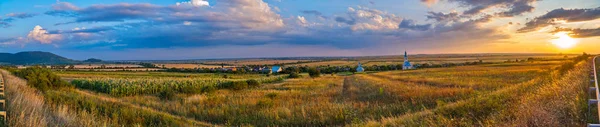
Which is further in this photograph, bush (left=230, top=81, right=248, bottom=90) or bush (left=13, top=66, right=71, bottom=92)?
bush (left=230, top=81, right=248, bottom=90)

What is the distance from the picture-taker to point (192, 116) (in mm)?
15742

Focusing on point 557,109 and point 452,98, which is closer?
point 557,109

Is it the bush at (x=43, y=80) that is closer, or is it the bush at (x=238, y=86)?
the bush at (x=43, y=80)

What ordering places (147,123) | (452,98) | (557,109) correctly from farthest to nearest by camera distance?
(452,98) → (147,123) → (557,109)

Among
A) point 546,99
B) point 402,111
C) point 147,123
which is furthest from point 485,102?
point 147,123

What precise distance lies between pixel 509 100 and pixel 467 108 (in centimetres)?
163

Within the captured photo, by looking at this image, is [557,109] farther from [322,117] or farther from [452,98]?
[452,98]

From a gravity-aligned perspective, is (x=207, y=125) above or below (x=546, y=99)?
below

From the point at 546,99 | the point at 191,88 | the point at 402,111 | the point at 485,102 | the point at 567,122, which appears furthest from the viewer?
the point at 191,88

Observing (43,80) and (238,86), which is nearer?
(43,80)

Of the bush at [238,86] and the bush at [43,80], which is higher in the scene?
the bush at [43,80]

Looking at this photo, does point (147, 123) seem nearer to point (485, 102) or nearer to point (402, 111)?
point (402, 111)

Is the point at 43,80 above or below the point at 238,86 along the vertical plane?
above

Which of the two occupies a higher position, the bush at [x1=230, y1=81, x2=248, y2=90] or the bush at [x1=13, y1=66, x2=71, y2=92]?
the bush at [x1=13, y1=66, x2=71, y2=92]
